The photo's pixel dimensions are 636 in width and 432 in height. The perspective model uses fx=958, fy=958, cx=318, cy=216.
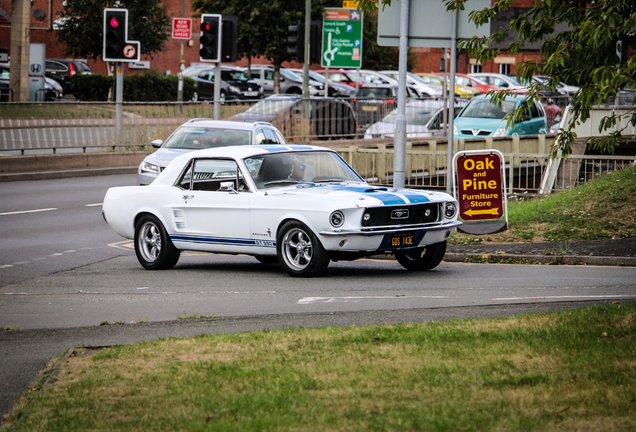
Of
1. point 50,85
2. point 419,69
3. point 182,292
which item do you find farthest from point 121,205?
point 419,69

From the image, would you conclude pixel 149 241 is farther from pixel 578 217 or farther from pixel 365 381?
pixel 365 381

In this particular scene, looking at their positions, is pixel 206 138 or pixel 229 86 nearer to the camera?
pixel 206 138

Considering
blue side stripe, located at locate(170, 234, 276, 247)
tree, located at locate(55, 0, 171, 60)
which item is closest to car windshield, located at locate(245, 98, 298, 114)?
blue side stripe, located at locate(170, 234, 276, 247)

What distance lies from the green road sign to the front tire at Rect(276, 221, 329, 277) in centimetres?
2227

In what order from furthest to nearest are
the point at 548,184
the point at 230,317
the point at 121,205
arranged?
1. the point at 548,184
2. the point at 121,205
3. the point at 230,317

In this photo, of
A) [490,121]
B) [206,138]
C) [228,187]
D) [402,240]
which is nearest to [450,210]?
[402,240]

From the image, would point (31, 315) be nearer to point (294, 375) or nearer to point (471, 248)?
point (294, 375)

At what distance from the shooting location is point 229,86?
49094 mm

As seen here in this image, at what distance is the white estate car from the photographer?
10.2 m

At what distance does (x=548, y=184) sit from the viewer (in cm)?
2027

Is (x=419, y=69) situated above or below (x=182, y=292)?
above

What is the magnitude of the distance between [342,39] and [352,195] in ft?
75.2

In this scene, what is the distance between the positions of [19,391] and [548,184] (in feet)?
52.5

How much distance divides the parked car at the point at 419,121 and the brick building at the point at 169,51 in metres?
29.7
